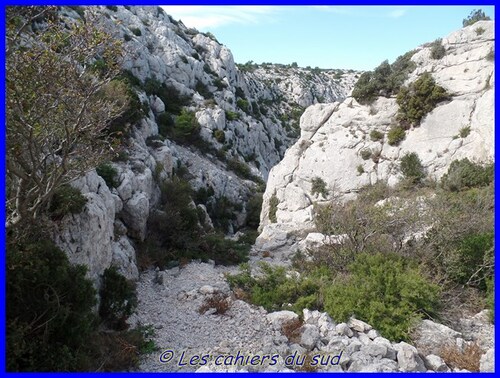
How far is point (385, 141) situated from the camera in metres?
21.2

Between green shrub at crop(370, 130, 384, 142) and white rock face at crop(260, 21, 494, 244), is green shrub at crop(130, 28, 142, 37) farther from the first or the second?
green shrub at crop(370, 130, 384, 142)

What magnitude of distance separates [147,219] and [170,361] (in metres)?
8.59

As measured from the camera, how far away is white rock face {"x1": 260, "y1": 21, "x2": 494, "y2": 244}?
18.9m

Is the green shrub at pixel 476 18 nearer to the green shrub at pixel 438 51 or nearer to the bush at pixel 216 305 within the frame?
the green shrub at pixel 438 51

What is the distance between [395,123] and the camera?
21391mm

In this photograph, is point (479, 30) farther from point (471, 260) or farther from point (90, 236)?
point (90, 236)

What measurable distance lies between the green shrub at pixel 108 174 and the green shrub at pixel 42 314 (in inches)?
315

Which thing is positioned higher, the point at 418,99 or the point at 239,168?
the point at 418,99

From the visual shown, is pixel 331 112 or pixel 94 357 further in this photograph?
pixel 331 112

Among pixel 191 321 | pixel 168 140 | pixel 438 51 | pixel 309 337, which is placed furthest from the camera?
pixel 168 140

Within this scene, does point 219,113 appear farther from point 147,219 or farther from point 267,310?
point 267,310

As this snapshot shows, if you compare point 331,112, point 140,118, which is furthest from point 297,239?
point 140,118

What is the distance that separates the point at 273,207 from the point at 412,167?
8334 millimetres

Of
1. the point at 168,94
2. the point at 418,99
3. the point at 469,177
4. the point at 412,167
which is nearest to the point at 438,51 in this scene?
the point at 418,99
